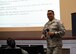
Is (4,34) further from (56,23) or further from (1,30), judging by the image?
(56,23)

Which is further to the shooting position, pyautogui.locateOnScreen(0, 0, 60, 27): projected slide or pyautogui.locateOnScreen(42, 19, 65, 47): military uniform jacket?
pyautogui.locateOnScreen(0, 0, 60, 27): projected slide

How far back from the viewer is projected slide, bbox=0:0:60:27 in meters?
6.10

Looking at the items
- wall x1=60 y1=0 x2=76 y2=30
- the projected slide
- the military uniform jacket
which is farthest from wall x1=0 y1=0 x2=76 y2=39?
the military uniform jacket

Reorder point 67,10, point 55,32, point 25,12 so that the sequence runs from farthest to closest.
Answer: point 25,12 < point 67,10 < point 55,32

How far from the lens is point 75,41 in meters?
5.78

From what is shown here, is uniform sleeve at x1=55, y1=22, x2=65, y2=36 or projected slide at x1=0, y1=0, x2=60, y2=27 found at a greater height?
projected slide at x1=0, y1=0, x2=60, y2=27

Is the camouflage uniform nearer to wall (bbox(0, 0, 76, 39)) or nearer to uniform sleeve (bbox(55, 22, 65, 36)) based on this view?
uniform sleeve (bbox(55, 22, 65, 36))

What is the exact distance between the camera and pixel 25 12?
626 cm

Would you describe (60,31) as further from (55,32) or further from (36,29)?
(36,29)

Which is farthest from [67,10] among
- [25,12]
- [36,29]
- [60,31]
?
[60,31]

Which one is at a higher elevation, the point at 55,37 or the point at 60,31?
the point at 60,31

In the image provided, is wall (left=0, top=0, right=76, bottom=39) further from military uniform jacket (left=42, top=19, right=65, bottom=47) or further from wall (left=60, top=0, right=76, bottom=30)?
military uniform jacket (left=42, top=19, right=65, bottom=47)

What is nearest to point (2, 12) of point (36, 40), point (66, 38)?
point (36, 40)

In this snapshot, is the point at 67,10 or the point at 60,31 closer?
the point at 60,31
